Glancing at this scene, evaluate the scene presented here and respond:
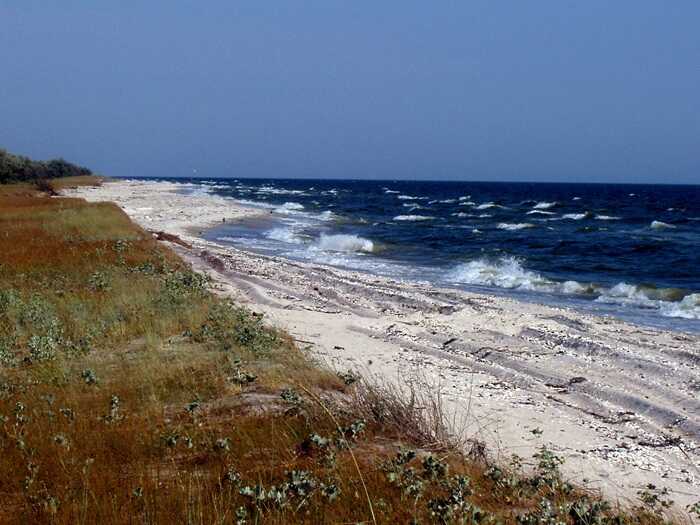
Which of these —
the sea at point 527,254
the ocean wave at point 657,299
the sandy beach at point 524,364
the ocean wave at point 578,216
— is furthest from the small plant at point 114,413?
the ocean wave at point 578,216

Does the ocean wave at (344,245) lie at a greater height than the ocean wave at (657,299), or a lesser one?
lesser

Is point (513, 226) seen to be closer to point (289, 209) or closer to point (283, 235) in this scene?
point (283, 235)

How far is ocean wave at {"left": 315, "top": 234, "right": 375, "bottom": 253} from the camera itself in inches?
1172

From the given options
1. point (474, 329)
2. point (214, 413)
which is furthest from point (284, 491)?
point (474, 329)

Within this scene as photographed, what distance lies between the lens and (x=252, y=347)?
809 cm

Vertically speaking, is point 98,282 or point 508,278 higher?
point 98,282

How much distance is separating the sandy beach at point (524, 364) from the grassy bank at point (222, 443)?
104 centimetres

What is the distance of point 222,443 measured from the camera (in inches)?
202

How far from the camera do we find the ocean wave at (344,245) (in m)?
29.8

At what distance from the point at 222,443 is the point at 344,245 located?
2528 cm

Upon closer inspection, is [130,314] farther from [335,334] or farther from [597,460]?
[597,460]

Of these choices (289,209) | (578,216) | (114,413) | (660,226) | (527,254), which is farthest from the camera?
(289,209)

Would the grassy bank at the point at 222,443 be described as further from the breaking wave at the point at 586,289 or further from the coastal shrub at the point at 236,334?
the breaking wave at the point at 586,289

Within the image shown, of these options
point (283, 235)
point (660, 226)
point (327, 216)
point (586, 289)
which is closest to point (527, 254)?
point (586, 289)
